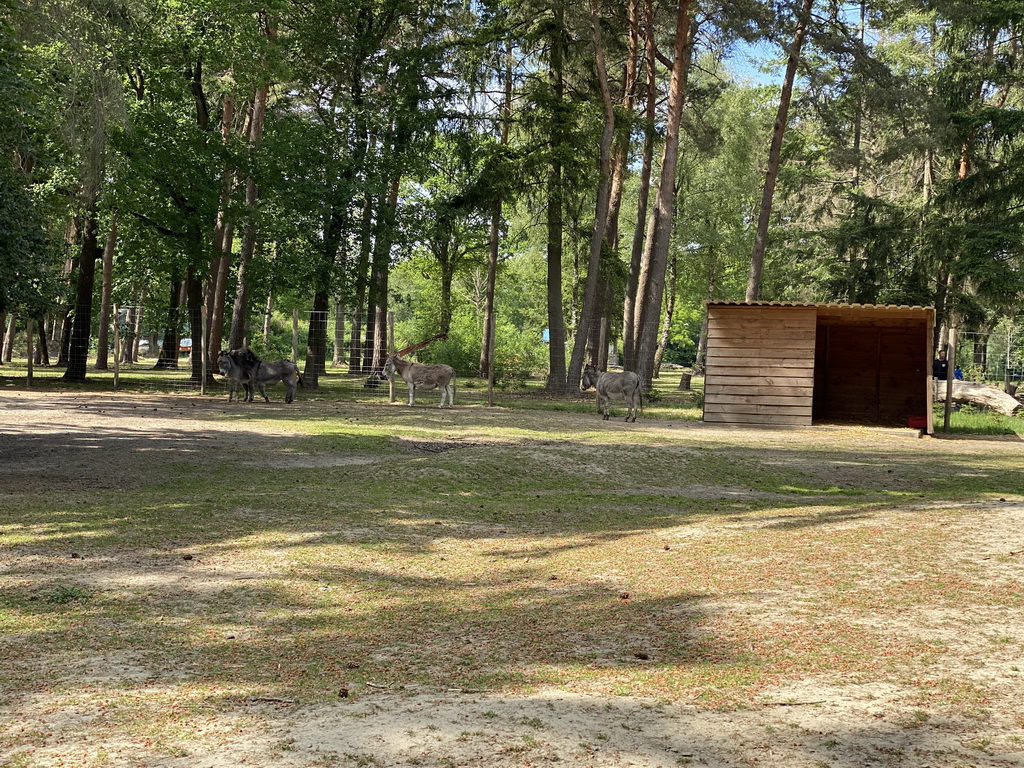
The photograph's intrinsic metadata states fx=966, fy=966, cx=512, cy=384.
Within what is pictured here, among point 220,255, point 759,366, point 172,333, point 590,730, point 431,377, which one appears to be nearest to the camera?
point 590,730

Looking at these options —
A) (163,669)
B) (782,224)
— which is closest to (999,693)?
(163,669)

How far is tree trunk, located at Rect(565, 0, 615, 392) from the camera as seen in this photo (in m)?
28.0

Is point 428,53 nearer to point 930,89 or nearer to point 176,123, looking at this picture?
point 176,123

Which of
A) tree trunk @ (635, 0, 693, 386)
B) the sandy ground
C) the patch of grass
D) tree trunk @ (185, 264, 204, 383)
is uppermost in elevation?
tree trunk @ (635, 0, 693, 386)

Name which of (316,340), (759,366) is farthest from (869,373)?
(316,340)

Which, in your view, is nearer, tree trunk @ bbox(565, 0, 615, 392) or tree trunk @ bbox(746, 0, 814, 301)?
tree trunk @ bbox(565, 0, 615, 392)

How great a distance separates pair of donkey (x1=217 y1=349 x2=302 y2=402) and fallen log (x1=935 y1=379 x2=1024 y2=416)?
60.0 feet

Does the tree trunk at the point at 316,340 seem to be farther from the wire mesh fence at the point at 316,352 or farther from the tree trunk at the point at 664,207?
the tree trunk at the point at 664,207

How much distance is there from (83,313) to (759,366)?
1897cm

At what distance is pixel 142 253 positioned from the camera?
31.3 meters

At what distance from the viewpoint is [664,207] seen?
90.1 feet

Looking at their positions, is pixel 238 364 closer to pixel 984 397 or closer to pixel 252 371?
pixel 252 371

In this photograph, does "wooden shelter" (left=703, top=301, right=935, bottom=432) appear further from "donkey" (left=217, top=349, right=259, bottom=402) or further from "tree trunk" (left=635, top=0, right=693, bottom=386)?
"donkey" (left=217, top=349, right=259, bottom=402)

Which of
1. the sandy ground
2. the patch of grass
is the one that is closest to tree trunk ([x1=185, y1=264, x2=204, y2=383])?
the patch of grass
